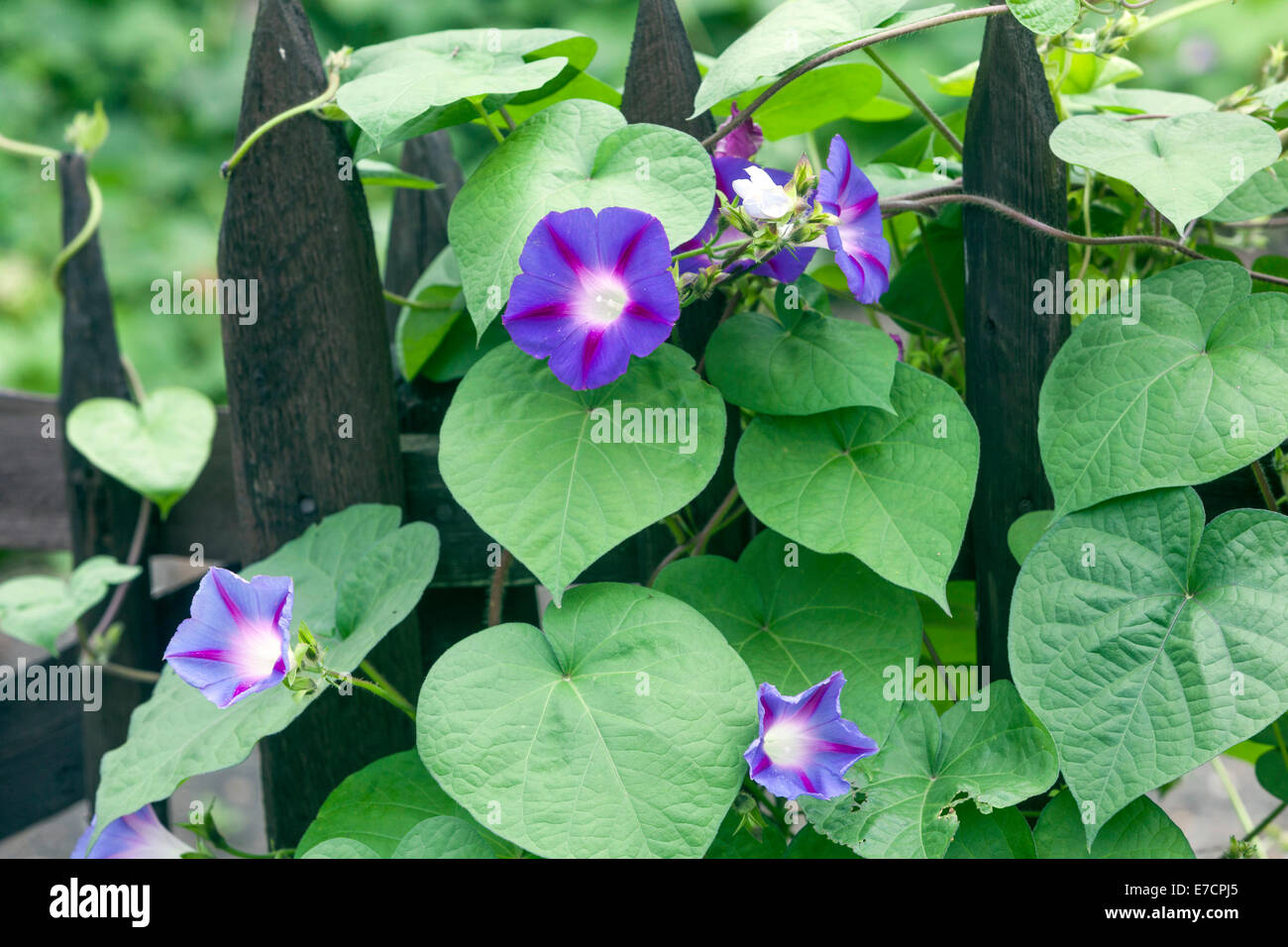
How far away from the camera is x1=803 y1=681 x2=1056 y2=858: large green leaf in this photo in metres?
0.76

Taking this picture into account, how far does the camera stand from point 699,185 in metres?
0.77

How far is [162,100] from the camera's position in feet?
9.48

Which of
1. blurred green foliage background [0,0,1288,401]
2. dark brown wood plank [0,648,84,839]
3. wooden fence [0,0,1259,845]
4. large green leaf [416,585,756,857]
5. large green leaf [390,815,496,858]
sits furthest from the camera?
blurred green foliage background [0,0,1288,401]

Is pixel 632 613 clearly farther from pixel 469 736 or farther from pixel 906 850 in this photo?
pixel 906 850

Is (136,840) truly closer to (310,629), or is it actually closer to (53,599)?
(310,629)

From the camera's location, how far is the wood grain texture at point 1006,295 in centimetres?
88

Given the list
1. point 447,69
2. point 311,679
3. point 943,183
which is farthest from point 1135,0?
point 311,679

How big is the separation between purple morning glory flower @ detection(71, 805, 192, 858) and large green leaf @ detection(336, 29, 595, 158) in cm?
67

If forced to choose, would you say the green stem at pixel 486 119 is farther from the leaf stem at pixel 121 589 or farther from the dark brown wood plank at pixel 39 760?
the dark brown wood plank at pixel 39 760

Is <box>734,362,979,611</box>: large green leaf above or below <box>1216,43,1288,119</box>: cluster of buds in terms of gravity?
below

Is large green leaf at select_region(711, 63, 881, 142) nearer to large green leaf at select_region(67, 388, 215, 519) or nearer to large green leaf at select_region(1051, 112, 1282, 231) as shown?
large green leaf at select_region(1051, 112, 1282, 231)

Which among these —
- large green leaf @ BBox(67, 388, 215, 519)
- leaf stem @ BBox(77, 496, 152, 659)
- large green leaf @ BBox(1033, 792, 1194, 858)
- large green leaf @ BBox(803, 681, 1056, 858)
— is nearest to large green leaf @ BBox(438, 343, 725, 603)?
large green leaf @ BBox(803, 681, 1056, 858)

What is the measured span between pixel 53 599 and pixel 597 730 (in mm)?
892

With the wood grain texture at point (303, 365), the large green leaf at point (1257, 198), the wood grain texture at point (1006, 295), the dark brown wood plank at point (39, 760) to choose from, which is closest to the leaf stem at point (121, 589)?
the dark brown wood plank at point (39, 760)
